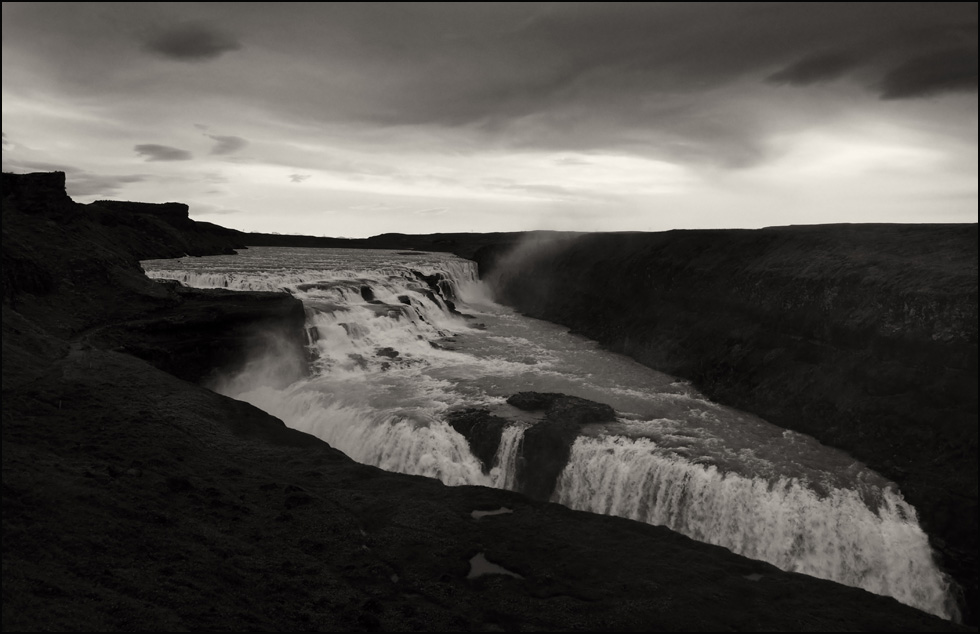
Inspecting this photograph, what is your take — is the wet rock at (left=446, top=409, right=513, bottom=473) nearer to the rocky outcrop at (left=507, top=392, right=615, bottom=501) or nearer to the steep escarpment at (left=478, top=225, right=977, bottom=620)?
the rocky outcrop at (left=507, top=392, right=615, bottom=501)

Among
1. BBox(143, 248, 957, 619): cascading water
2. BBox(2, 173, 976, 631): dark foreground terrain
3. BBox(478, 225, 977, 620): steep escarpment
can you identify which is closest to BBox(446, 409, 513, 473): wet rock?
BBox(143, 248, 957, 619): cascading water

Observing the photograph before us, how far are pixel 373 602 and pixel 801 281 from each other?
24.4m

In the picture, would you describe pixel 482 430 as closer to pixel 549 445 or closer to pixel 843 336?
pixel 549 445

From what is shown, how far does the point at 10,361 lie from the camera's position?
16.3 m

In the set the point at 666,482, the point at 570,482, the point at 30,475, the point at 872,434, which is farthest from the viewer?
the point at 872,434

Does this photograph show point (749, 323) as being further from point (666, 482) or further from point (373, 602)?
point (373, 602)

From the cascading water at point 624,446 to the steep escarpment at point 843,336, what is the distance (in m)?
1.07

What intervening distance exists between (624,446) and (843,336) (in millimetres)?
11423

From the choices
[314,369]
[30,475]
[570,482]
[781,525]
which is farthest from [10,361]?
[781,525]

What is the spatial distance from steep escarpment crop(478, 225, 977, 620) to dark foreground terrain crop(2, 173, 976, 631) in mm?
8986

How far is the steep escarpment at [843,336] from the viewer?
18.2 meters

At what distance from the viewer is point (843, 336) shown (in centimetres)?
2369

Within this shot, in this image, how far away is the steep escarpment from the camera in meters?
18.2

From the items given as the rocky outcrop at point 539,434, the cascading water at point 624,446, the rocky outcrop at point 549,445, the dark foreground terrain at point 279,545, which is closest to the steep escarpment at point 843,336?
the cascading water at point 624,446
